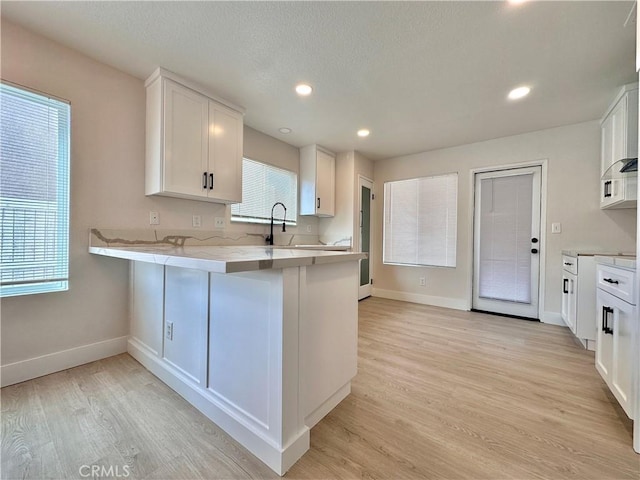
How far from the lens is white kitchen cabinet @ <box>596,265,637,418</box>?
1363 millimetres

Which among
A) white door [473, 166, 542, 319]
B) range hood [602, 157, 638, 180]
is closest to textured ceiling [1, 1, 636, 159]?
range hood [602, 157, 638, 180]

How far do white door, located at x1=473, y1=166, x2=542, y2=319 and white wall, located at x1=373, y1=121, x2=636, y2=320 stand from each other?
118 mm

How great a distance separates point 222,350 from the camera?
4.48 ft

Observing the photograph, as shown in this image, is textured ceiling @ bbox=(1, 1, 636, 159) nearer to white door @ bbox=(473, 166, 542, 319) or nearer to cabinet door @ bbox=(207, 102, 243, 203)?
cabinet door @ bbox=(207, 102, 243, 203)

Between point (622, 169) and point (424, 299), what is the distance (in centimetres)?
261

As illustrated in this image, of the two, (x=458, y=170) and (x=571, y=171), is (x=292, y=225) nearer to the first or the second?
(x=458, y=170)

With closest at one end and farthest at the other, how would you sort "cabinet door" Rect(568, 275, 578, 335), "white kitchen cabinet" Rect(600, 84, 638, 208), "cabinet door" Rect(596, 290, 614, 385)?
"cabinet door" Rect(596, 290, 614, 385)
"white kitchen cabinet" Rect(600, 84, 638, 208)
"cabinet door" Rect(568, 275, 578, 335)

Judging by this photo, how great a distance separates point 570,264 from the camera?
2691 mm

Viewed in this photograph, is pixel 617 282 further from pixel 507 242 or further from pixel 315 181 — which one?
pixel 315 181

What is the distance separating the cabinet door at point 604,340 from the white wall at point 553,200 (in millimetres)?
1702

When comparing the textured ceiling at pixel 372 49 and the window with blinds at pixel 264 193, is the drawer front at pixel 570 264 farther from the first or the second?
the window with blinds at pixel 264 193

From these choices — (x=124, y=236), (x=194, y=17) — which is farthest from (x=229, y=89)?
(x=124, y=236)

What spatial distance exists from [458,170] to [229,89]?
320 cm

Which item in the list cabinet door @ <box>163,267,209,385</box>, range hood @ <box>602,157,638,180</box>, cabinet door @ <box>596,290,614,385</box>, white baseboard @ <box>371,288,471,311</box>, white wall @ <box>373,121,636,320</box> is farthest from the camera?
white baseboard @ <box>371,288,471,311</box>
